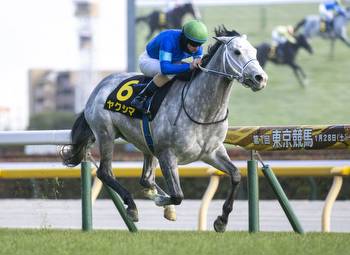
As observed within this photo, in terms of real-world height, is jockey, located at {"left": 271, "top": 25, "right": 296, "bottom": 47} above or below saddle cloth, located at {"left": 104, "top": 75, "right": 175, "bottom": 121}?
below

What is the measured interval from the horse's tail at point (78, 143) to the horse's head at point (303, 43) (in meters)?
19.1

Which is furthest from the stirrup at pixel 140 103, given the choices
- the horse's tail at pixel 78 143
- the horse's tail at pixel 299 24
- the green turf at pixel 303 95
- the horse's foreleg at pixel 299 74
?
the horse's tail at pixel 299 24

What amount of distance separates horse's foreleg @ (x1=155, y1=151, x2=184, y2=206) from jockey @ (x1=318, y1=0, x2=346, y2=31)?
2014 centimetres

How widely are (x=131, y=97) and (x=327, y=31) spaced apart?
1971 cm

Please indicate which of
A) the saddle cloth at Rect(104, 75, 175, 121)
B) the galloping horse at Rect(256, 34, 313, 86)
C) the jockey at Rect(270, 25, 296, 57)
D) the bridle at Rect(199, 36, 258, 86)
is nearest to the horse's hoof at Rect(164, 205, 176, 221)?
the saddle cloth at Rect(104, 75, 175, 121)

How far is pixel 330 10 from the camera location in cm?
2842

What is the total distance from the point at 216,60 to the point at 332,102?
1930 cm

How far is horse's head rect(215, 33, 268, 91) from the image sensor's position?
7.59 meters

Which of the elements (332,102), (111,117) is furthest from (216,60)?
(332,102)

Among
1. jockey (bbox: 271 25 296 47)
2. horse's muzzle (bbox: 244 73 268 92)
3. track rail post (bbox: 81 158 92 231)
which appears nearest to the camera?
horse's muzzle (bbox: 244 73 268 92)

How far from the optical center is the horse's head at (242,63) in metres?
7.59

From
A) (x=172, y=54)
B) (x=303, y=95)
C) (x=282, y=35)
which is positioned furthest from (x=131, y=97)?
(x=282, y=35)

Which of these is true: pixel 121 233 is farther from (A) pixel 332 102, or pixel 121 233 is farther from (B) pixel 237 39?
(A) pixel 332 102

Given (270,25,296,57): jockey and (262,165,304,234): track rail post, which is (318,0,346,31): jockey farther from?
(262,165,304,234): track rail post
